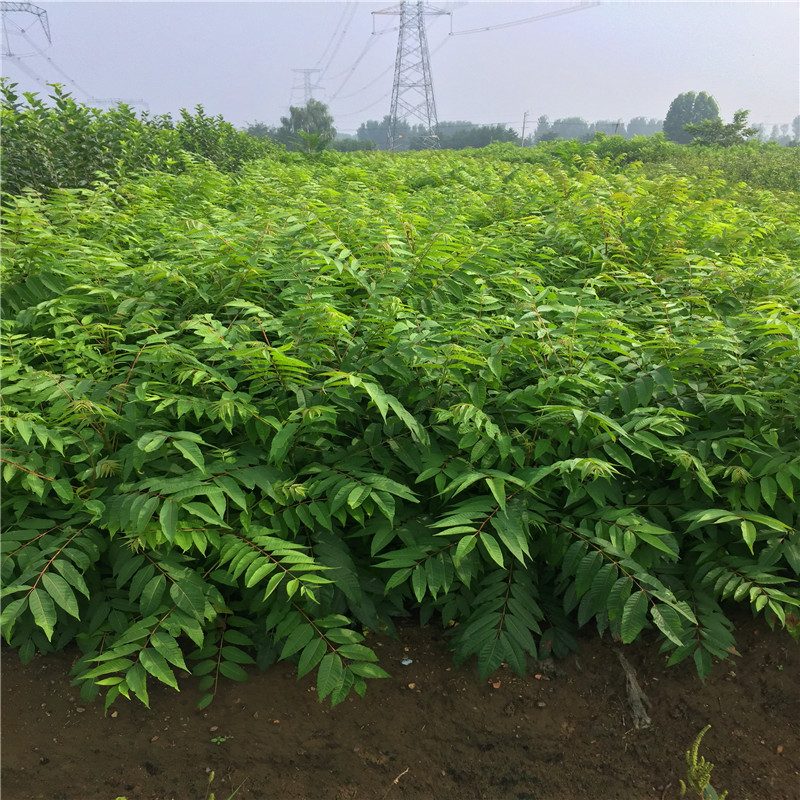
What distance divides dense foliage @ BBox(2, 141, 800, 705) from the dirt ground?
0.48ft

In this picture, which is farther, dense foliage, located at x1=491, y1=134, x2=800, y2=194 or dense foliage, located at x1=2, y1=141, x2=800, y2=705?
dense foliage, located at x1=491, y1=134, x2=800, y2=194

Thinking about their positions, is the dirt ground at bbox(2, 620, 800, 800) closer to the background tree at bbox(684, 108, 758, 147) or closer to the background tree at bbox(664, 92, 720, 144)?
the background tree at bbox(684, 108, 758, 147)

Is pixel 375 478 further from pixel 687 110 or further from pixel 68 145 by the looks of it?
pixel 687 110

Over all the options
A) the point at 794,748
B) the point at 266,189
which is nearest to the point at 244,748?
the point at 794,748

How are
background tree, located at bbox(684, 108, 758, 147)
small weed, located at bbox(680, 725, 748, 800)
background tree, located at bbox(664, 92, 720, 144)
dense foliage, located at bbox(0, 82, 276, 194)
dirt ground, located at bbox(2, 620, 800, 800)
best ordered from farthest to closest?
background tree, located at bbox(664, 92, 720, 144), background tree, located at bbox(684, 108, 758, 147), dense foliage, located at bbox(0, 82, 276, 194), dirt ground, located at bbox(2, 620, 800, 800), small weed, located at bbox(680, 725, 748, 800)

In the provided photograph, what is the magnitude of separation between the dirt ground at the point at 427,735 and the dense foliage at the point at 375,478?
145 mm

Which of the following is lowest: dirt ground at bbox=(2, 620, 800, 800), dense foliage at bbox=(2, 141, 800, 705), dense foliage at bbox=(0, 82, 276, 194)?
dirt ground at bbox=(2, 620, 800, 800)

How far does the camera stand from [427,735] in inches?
93.3

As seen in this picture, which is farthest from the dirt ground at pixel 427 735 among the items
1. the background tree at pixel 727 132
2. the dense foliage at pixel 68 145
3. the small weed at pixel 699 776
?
the background tree at pixel 727 132

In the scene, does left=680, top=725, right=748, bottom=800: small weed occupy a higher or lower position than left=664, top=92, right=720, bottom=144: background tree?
lower

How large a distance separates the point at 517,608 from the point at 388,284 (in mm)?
1689

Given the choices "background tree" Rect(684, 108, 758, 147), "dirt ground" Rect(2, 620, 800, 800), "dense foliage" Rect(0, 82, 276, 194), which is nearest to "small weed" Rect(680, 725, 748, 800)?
"dirt ground" Rect(2, 620, 800, 800)

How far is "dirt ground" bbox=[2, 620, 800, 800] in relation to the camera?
87.0 inches

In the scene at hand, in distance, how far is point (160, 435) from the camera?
7.33 feet
